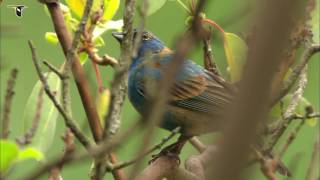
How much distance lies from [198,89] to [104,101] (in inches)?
54.5

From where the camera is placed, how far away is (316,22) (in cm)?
175

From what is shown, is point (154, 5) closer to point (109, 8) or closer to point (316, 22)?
point (109, 8)

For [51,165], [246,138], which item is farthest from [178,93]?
[246,138]

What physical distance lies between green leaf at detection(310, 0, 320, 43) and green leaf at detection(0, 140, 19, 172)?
3.15 feet

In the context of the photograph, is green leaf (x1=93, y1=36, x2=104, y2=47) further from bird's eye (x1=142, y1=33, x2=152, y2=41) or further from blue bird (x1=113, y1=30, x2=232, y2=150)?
bird's eye (x1=142, y1=33, x2=152, y2=41)

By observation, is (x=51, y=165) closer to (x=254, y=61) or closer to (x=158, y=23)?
(x=254, y=61)

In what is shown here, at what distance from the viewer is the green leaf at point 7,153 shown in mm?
924

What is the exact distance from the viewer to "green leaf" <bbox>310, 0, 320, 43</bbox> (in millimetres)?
1730

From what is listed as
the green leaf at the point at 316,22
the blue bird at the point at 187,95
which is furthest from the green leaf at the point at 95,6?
the blue bird at the point at 187,95

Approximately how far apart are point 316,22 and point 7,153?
1023mm

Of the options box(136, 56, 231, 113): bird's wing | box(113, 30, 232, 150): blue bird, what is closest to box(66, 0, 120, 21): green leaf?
box(113, 30, 232, 150): blue bird

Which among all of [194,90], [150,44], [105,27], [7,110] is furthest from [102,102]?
[150,44]

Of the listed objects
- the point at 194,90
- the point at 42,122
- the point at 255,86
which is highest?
the point at 255,86

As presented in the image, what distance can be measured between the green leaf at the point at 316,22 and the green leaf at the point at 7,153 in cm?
96
